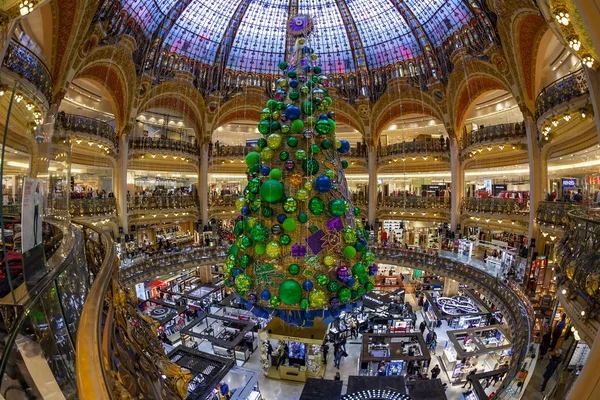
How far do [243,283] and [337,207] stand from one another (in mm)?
2549

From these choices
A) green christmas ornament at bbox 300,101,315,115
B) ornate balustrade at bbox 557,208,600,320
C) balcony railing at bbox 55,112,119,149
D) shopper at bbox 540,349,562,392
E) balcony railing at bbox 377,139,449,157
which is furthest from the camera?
balcony railing at bbox 377,139,449,157

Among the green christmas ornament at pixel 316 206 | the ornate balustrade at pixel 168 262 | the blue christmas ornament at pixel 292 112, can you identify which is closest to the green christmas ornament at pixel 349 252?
the green christmas ornament at pixel 316 206

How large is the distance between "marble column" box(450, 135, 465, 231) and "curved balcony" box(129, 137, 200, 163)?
18.2 meters

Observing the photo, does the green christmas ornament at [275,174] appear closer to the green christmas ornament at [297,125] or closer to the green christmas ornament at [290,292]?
the green christmas ornament at [297,125]

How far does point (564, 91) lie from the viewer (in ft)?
38.9

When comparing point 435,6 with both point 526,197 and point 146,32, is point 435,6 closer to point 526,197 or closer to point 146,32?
point 526,197

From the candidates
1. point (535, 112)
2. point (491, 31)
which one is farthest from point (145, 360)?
point (491, 31)

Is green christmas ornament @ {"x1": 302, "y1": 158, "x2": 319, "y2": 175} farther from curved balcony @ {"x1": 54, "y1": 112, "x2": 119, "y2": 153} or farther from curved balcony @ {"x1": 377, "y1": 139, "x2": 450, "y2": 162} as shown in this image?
curved balcony @ {"x1": 377, "y1": 139, "x2": 450, "y2": 162}

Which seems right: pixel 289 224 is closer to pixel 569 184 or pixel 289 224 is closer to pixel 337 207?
pixel 337 207

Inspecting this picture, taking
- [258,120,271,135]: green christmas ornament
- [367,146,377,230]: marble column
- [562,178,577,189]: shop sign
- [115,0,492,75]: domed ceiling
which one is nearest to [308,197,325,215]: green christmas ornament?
[258,120,271,135]: green christmas ornament

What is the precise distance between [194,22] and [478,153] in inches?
783

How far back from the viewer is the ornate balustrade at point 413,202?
76.2 feet

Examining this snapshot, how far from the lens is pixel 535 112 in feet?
50.6

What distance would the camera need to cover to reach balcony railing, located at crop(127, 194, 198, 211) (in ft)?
71.4
